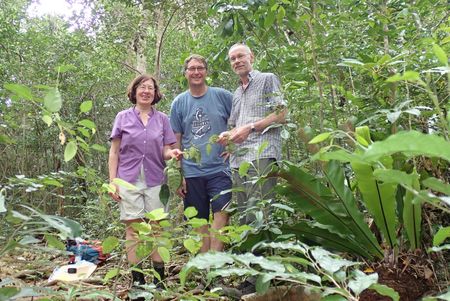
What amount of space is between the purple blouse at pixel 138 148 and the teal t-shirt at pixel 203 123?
21 centimetres

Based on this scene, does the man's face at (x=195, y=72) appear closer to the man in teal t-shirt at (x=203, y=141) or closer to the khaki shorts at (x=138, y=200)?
the man in teal t-shirt at (x=203, y=141)

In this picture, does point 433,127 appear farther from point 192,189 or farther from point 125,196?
point 125,196

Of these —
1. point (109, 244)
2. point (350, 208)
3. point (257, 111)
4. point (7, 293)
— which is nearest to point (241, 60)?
point (257, 111)

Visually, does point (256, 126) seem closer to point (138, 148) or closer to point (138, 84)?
point (138, 148)

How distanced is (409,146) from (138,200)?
248 cm

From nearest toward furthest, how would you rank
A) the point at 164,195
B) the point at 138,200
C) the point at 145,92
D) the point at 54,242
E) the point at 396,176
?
the point at 396,176
the point at 54,242
the point at 164,195
the point at 138,200
the point at 145,92

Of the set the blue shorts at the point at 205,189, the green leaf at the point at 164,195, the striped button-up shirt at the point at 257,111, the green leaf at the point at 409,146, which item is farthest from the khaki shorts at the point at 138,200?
the green leaf at the point at 409,146

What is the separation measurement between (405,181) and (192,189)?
2.49 m

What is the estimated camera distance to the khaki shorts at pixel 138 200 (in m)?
3.04

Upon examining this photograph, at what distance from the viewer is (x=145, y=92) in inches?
130

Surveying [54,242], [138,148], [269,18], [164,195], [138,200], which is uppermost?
[269,18]

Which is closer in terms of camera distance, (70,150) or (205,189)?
(70,150)

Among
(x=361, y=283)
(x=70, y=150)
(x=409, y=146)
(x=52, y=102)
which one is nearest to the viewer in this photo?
(x=409, y=146)

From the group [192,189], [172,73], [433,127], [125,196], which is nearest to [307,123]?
[433,127]
